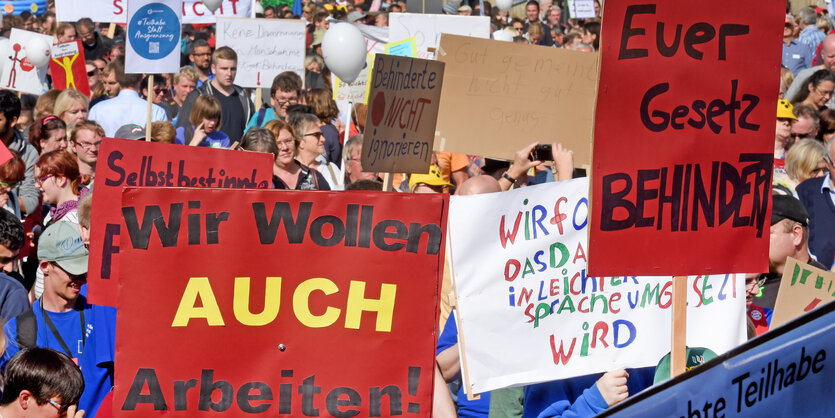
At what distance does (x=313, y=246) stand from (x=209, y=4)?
10486 mm

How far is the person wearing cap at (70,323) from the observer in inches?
176

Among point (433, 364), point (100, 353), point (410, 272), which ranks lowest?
point (100, 353)

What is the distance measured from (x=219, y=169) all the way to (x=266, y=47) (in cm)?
627

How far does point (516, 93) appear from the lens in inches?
272

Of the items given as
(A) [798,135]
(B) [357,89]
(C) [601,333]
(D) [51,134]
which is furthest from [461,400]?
(B) [357,89]

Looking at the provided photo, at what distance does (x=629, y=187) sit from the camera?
11.4ft

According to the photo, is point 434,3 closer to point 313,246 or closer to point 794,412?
point 313,246

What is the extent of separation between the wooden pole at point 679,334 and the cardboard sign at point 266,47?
8.51m

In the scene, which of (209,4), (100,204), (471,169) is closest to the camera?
(100,204)

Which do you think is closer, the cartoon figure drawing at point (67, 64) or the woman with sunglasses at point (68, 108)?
the woman with sunglasses at point (68, 108)

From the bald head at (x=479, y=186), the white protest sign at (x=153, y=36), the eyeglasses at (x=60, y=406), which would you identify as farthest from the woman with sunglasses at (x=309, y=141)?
the eyeglasses at (x=60, y=406)

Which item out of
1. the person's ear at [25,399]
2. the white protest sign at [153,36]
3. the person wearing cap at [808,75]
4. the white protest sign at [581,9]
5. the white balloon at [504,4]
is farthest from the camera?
the white protest sign at [581,9]

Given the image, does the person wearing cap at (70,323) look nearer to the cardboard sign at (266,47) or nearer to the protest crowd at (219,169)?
Result: the protest crowd at (219,169)

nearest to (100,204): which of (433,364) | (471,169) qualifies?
(433,364)
